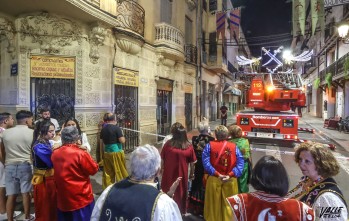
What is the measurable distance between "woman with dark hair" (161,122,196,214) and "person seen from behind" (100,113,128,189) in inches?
68.1

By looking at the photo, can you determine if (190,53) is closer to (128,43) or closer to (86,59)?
(128,43)

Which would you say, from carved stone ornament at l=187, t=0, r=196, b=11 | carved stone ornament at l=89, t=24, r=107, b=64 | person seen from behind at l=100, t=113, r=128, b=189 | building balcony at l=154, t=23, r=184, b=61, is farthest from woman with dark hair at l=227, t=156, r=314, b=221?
carved stone ornament at l=187, t=0, r=196, b=11

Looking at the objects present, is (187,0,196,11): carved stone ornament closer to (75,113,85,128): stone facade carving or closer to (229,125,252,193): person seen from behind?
(75,113,85,128): stone facade carving

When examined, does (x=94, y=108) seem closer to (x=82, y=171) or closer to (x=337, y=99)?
(x=82, y=171)

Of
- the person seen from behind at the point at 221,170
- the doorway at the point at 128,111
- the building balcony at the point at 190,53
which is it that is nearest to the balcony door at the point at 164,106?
the doorway at the point at 128,111

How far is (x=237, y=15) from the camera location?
16.8m

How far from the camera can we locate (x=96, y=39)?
801cm

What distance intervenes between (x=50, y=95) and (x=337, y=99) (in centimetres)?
2226

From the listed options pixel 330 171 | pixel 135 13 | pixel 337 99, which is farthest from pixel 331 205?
pixel 337 99

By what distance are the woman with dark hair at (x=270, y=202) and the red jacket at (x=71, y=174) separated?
6.72ft

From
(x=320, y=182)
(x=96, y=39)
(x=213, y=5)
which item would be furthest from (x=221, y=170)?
(x=213, y=5)

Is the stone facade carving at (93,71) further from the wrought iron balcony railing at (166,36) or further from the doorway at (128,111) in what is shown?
the wrought iron balcony railing at (166,36)

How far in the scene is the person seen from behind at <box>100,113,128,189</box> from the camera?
Answer: 18.4 feet

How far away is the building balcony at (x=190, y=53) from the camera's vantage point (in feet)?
51.7
